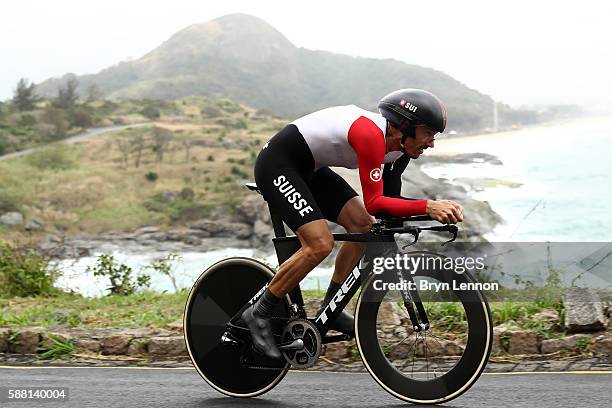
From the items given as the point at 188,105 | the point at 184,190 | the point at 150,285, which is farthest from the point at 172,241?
the point at 150,285

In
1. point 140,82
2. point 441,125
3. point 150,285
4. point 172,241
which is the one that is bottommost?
point 172,241

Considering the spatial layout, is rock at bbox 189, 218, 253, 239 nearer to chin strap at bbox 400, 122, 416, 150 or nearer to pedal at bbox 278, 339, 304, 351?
pedal at bbox 278, 339, 304, 351

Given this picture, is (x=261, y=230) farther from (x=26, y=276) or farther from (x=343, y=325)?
(x=343, y=325)

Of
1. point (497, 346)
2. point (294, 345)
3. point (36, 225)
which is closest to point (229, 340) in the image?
point (294, 345)

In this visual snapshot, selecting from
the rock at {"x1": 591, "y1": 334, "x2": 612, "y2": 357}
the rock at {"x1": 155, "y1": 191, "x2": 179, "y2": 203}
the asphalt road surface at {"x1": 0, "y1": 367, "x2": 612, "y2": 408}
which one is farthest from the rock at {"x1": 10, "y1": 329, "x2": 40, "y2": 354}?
the rock at {"x1": 155, "y1": 191, "x2": 179, "y2": 203}

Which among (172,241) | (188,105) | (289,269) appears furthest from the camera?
(188,105)

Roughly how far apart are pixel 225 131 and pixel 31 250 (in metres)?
118

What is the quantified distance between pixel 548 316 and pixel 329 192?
9.28 ft

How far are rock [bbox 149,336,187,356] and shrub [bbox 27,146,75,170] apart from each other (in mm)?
111994

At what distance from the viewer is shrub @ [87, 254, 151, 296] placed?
42.1 ft

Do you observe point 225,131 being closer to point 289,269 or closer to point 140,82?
point 140,82

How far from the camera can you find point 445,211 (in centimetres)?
491

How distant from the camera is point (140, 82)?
177 metres

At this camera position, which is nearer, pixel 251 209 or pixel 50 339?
pixel 50 339
